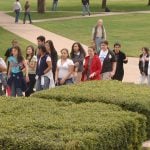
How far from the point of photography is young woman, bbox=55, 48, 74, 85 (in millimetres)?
13383

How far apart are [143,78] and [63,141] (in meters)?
9.61

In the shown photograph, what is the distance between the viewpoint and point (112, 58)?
14.6 metres

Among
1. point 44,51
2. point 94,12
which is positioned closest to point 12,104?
point 44,51

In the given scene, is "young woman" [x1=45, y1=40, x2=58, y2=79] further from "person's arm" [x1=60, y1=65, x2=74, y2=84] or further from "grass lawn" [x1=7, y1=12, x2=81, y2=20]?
"grass lawn" [x1=7, y1=12, x2=81, y2=20]

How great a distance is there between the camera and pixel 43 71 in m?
13.4

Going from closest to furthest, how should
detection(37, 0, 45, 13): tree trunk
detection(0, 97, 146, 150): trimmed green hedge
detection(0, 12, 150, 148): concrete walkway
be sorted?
detection(0, 97, 146, 150): trimmed green hedge, detection(0, 12, 150, 148): concrete walkway, detection(37, 0, 45, 13): tree trunk

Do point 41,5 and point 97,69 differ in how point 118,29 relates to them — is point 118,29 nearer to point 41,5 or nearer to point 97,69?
point 41,5

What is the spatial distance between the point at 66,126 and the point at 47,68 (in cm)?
585

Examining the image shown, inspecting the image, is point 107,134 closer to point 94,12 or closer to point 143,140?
point 143,140

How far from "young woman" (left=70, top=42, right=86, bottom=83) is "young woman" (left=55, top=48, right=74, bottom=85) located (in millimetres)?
643

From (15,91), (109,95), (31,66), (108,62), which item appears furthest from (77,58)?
(109,95)

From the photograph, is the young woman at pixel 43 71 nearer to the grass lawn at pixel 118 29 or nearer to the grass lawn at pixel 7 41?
the grass lawn at pixel 7 41

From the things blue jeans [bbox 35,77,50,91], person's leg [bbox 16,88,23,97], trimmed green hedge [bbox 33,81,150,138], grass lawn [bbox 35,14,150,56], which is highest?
trimmed green hedge [bbox 33,81,150,138]

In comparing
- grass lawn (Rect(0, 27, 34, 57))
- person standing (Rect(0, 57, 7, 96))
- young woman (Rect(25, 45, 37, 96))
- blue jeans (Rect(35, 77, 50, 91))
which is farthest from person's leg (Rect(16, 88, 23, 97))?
grass lawn (Rect(0, 27, 34, 57))
